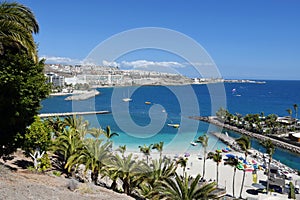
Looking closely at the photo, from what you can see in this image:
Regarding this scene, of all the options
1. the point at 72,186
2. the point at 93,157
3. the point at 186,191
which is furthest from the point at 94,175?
the point at 186,191

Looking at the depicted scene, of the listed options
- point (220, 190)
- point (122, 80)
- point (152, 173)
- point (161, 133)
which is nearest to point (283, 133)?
point (161, 133)

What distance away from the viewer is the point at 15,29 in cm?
1017

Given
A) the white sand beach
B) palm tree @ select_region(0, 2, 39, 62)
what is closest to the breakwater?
the white sand beach

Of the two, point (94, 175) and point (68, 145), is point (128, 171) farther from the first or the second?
point (68, 145)

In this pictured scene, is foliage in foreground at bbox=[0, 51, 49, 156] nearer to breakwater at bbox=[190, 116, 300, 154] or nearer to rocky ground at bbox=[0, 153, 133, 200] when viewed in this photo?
rocky ground at bbox=[0, 153, 133, 200]

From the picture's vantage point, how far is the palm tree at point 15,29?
394 inches

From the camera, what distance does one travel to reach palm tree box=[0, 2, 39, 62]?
1001cm

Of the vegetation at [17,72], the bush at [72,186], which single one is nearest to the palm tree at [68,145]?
the vegetation at [17,72]

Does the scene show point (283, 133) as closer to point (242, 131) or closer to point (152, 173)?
point (242, 131)

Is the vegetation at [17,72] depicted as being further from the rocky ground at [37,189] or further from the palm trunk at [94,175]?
the palm trunk at [94,175]

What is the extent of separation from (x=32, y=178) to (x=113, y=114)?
216 feet

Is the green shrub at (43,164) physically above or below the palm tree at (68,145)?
below

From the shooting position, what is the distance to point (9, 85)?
9.84 metres

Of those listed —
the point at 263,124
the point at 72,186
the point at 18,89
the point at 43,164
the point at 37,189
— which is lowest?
the point at 263,124
